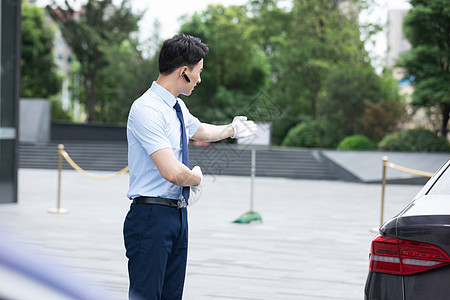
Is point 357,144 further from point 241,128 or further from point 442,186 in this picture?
point 442,186

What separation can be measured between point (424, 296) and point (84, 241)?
679 centimetres

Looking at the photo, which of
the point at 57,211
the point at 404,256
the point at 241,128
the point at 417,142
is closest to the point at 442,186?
the point at 404,256

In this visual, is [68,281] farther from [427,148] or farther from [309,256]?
[427,148]

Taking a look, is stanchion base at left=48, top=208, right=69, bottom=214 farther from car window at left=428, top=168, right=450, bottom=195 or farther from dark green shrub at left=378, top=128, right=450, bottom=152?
dark green shrub at left=378, top=128, right=450, bottom=152

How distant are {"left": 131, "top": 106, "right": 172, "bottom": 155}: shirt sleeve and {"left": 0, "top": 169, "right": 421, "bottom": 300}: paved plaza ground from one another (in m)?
0.67

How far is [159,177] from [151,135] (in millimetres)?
229

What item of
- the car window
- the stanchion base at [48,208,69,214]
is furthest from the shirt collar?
the stanchion base at [48,208,69,214]

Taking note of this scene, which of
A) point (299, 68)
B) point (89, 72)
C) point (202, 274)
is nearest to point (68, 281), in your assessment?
point (202, 274)

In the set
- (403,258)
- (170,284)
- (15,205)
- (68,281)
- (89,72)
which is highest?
(89,72)

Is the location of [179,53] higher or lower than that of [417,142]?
higher

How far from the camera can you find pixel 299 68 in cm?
3869

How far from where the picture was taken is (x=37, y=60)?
1781 inches

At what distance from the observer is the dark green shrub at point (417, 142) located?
24016mm

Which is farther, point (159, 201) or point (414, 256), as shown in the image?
point (159, 201)
